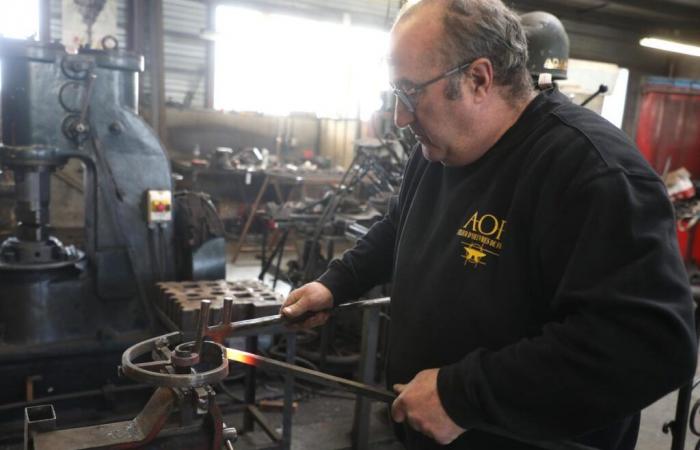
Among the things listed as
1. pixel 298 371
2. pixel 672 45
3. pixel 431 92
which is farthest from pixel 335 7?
pixel 298 371

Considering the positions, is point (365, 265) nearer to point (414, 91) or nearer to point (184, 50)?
point (414, 91)

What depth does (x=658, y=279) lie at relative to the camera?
72cm

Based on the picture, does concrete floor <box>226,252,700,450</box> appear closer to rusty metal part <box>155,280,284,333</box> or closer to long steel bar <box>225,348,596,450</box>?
rusty metal part <box>155,280,284,333</box>

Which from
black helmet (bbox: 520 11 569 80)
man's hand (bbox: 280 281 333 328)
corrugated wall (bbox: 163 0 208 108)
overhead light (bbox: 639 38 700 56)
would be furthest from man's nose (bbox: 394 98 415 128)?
overhead light (bbox: 639 38 700 56)

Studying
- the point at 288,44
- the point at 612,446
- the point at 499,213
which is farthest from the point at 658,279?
the point at 288,44

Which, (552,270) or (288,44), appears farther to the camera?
(288,44)

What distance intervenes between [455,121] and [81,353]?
2072 millimetres

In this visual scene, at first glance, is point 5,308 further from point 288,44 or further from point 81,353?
point 288,44

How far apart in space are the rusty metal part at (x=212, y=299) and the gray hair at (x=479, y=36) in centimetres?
134

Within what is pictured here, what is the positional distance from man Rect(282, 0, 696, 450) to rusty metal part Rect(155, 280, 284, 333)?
3.65ft

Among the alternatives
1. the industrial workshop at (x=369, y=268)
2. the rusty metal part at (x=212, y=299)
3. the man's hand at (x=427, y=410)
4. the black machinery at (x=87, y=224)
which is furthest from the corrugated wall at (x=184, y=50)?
the man's hand at (x=427, y=410)

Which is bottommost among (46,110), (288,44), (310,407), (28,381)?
(310,407)

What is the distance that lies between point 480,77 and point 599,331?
0.45 m

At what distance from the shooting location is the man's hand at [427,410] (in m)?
0.84
